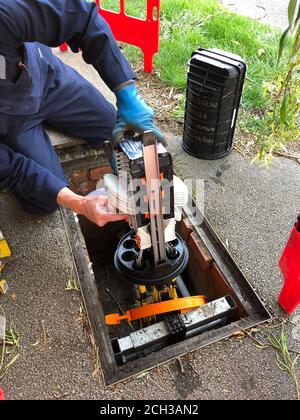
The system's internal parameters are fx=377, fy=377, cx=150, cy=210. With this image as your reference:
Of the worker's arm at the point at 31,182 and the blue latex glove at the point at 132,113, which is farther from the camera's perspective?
the worker's arm at the point at 31,182

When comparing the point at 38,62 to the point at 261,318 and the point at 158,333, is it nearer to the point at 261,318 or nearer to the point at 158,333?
the point at 158,333

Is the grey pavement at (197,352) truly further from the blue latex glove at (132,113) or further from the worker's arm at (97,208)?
the blue latex glove at (132,113)

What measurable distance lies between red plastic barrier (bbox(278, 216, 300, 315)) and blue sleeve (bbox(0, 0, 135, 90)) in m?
1.00

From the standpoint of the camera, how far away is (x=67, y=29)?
1570 mm

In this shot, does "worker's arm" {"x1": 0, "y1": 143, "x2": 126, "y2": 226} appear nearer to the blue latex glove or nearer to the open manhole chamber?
the open manhole chamber

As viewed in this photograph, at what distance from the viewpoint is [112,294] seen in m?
2.36

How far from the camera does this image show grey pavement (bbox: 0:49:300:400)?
1278 mm

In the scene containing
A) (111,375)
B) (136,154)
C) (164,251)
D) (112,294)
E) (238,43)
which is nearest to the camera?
(136,154)

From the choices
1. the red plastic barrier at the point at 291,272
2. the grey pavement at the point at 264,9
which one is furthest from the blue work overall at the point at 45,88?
the grey pavement at the point at 264,9

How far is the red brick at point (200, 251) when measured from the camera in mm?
1713

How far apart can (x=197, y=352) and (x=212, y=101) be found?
1.25 m

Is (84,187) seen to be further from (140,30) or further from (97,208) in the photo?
(140,30)
